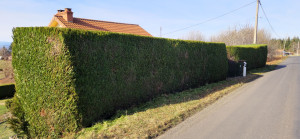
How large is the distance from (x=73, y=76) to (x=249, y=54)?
59.1ft

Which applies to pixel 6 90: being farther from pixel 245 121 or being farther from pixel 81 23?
pixel 245 121

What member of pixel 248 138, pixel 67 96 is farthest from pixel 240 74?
pixel 67 96

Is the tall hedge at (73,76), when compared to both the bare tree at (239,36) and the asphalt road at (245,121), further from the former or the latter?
the bare tree at (239,36)

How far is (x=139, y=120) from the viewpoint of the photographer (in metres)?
5.08

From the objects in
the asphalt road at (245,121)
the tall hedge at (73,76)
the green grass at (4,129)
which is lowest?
the green grass at (4,129)

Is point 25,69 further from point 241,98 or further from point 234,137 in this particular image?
point 241,98

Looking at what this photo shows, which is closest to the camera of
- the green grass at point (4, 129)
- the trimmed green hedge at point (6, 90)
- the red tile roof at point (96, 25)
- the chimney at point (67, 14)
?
the green grass at point (4, 129)

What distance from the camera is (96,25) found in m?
18.1

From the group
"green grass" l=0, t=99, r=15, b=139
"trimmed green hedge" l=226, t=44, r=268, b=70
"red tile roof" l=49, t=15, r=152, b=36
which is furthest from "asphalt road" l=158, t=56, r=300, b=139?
"red tile roof" l=49, t=15, r=152, b=36

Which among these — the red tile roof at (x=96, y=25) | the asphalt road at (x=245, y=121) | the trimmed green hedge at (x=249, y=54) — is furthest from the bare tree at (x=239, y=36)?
the asphalt road at (x=245, y=121)

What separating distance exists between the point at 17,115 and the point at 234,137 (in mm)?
6119

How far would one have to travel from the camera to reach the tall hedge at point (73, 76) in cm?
482

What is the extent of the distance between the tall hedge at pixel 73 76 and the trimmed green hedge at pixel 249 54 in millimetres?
11291

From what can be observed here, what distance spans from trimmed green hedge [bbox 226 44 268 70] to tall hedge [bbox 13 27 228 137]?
11.3 m
